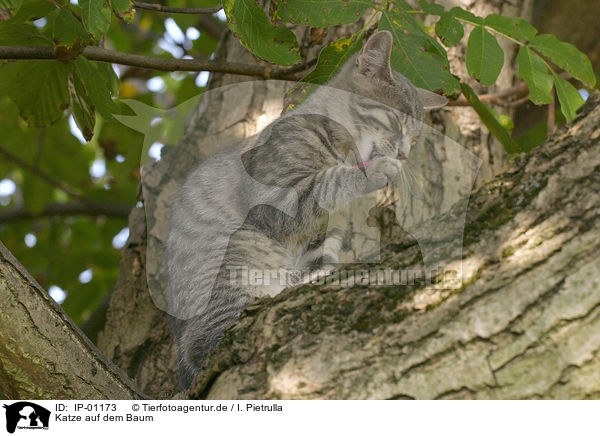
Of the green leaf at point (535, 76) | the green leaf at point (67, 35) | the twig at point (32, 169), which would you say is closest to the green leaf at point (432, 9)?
the green leaf at point (535, 76)

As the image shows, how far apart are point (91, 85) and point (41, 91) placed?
0.51 meters

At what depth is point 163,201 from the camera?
336cm

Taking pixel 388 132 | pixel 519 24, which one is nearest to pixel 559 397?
pixel 519 24

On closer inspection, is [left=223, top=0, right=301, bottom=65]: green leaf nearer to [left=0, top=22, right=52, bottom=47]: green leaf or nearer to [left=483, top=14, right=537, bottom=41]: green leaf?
[left=483, top=14, right=537, bottom=41]: green leaf

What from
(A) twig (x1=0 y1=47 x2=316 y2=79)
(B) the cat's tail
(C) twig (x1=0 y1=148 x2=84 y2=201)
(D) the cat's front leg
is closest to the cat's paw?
(D) the cat's front leg

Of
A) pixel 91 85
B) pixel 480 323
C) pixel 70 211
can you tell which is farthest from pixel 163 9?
pixel 70 211

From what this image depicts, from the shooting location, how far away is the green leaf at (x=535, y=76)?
7.47 ft

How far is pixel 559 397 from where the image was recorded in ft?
4.90

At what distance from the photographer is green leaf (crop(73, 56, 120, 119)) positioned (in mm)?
2396

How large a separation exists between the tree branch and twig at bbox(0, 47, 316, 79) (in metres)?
1.89

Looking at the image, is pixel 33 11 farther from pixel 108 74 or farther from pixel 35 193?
pixel 35 193

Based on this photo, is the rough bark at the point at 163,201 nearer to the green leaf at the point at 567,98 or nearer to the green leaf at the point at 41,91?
the green leaf at the point at 41,91
